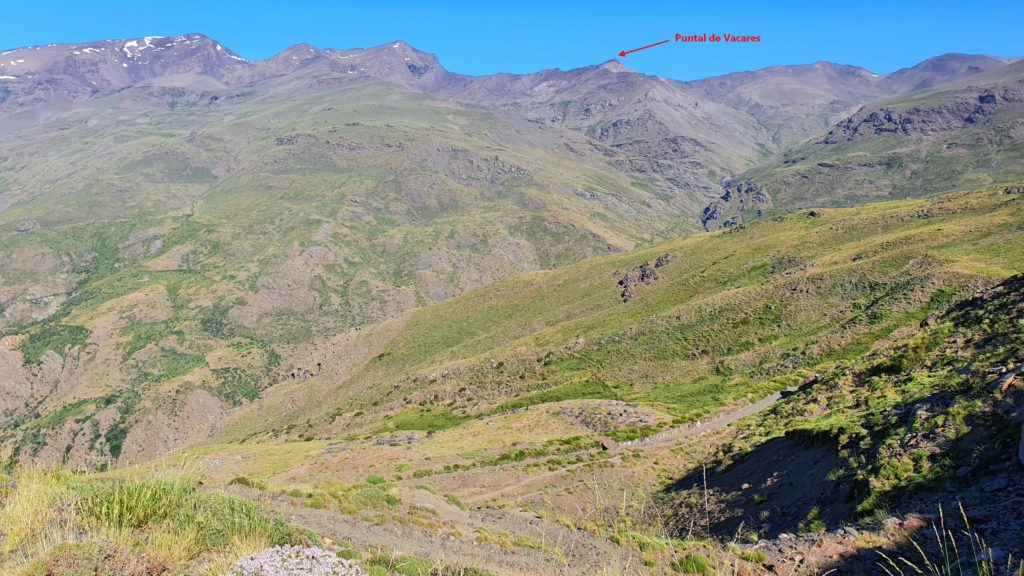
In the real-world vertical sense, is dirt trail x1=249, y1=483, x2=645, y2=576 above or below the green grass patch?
below

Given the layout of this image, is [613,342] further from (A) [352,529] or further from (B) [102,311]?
(B) [102,311]

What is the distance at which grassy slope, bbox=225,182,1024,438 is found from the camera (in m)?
51.9

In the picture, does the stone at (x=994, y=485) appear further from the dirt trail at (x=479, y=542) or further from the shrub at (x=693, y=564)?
the dirt trail at (x=479, y=542)

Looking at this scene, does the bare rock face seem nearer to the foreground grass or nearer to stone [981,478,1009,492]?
the foreground grass

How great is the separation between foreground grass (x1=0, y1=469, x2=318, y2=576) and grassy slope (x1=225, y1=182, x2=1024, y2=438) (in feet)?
141

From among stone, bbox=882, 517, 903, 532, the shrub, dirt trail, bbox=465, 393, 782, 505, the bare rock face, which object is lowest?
the bare rock face

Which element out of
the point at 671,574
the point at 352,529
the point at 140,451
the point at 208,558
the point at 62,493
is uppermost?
the point at 62,493

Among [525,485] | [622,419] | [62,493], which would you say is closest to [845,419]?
[525,485]

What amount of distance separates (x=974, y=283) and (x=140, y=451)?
161 m

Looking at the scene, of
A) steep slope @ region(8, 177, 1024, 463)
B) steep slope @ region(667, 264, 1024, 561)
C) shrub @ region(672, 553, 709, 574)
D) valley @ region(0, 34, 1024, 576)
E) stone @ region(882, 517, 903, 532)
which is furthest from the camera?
steep slope @ region(8, 177, 1024, 463)

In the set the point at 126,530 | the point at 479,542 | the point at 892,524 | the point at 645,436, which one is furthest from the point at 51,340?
the point at 892,524

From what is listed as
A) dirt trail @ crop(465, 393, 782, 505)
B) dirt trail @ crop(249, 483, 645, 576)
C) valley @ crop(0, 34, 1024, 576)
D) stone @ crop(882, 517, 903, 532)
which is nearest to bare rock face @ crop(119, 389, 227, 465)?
valley @ crop(0, 34, 1024, 576)

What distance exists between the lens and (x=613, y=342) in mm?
71188

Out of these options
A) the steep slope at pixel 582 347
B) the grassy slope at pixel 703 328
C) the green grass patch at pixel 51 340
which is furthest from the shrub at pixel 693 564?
the green grass patch at pixel 51 340
